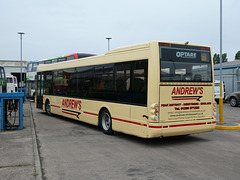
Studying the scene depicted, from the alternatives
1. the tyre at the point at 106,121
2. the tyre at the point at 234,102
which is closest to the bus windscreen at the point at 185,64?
the tyre at the point at 106,121

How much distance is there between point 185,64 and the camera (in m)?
8.00

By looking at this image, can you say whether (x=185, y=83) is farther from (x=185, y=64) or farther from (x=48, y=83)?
(x=48, y=83)

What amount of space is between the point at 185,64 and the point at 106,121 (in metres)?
3.40

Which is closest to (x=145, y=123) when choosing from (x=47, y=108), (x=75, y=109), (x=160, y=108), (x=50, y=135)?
(x=160, y=108)

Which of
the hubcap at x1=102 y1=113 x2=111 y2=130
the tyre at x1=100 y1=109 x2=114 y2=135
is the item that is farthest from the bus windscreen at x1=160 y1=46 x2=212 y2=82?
the hubcap at x1=102 y1=113 x2=111 y2=130

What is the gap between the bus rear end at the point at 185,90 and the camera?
7.54m

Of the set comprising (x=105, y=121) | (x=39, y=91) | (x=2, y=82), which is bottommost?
(x=105, y=121)

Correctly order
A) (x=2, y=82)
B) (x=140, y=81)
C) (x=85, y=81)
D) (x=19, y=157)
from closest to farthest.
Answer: (x=19, y=157) → (x=140, y=81) → (x=85, y=81) → (x=2, y=82)

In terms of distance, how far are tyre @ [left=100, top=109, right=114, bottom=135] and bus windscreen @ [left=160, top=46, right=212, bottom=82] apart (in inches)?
108

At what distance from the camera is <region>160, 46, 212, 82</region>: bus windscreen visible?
760cm

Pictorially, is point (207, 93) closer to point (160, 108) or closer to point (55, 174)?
point (160, 108)

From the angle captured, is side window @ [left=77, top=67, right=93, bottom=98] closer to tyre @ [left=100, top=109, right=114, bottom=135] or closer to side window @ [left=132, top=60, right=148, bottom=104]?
tyre @ [left=100, top=109, right=114, bottom=135]

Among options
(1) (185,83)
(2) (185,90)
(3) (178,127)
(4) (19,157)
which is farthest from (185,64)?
(4) (19,157)

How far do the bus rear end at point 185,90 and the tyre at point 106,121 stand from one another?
2.34 meters
